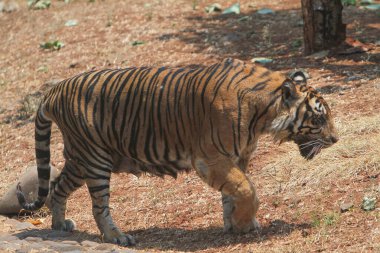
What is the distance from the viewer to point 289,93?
21.0 ft

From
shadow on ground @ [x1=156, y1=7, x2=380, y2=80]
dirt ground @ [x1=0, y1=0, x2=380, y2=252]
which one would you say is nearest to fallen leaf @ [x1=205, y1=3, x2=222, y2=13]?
dirt ground @ [x1=0, y1=0, x2=380, y2=252]

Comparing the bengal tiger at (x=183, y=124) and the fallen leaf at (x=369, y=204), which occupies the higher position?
the bengal tiger at (x=183, y=124)

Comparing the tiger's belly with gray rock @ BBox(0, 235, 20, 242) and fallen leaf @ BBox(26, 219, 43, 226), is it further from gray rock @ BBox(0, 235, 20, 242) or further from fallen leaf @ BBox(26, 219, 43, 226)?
fallen leaf @ BBox(26, 219, 43, 226)

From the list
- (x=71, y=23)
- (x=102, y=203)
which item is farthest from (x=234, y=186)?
(x=71, y=23)

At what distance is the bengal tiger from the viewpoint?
639cm

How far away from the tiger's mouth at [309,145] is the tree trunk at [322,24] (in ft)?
16.5

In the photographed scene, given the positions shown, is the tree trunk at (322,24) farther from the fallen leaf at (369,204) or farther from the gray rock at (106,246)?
the gray rock at (106,246)

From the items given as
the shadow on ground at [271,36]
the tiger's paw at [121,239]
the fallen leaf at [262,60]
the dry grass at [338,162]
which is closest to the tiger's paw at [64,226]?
the tiger's paw at [121,239]

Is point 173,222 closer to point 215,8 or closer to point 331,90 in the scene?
point 331,90

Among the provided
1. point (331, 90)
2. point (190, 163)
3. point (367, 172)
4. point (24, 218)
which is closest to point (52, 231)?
point (24, 218)

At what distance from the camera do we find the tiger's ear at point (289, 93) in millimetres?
6395

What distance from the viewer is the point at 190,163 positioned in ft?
22.1

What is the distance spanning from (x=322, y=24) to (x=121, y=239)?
226 inches

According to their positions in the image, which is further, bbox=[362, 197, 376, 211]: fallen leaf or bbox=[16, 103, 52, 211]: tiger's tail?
bbox=[16, 103, 52, 211]: tiger's tail
